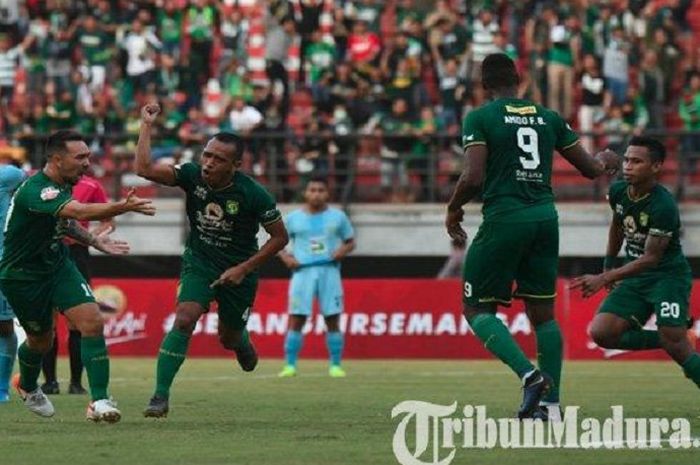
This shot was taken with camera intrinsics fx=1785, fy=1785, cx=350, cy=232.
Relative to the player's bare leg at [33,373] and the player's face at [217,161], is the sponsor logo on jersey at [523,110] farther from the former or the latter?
the player's bare leg at [33,373]

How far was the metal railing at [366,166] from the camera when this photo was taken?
2789 cm

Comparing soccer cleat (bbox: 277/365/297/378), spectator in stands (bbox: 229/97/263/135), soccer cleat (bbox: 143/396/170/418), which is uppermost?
soccer cleat (bbox: 143/396/170/418)

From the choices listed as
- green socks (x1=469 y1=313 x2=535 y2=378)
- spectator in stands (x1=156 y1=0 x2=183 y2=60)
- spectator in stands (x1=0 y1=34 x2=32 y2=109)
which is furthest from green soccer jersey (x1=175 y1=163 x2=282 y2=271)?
spectator in stands (x1=0 y1=34 x2=32 y2=109)

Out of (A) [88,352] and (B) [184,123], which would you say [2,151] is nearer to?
(A) [88,352]

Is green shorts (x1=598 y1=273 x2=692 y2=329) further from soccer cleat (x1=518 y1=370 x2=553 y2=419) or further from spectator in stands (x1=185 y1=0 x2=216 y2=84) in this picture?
spectator in stands (x1=185 y1=0 x2=216 y2=84)

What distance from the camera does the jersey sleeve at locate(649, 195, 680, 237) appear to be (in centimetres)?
1376

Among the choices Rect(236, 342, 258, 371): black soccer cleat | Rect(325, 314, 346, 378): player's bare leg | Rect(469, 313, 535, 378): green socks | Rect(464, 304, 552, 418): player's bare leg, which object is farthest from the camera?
Rect(325, 314, 346, 378): player's bare leg

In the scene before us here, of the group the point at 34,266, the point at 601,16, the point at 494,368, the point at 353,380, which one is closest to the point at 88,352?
the point at 34,266

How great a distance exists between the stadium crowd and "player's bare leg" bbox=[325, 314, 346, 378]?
20.7ft

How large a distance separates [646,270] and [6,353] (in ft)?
18.5

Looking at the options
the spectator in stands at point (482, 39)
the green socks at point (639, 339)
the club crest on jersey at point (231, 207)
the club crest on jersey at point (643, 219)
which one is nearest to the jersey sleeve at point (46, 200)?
the club crest on jersey at point (231, 207)

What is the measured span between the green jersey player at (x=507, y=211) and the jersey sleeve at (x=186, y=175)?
207 cm

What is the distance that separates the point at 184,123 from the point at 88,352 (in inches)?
666

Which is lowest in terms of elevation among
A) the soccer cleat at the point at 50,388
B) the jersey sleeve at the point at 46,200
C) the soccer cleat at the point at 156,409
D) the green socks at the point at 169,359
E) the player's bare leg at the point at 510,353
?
the soccer cleat at the point at 50,388
